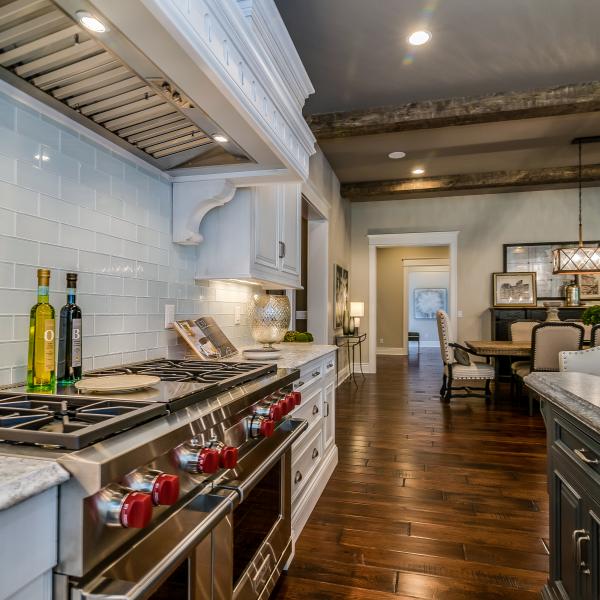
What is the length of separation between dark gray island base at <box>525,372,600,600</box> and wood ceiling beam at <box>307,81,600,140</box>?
3.30m

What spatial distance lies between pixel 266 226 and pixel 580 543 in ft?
6.54

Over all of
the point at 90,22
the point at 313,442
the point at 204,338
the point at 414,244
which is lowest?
the point at 313,442

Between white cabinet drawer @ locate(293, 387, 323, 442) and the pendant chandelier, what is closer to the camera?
white cabinet drawer @ locate(293, 387, 323, 442)

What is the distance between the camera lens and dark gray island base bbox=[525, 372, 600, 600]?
1198 millimetres

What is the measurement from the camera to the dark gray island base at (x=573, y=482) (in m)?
1.20

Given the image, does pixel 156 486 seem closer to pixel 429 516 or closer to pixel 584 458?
pixel 584 458

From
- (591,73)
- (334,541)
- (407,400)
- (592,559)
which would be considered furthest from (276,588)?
(591,73)

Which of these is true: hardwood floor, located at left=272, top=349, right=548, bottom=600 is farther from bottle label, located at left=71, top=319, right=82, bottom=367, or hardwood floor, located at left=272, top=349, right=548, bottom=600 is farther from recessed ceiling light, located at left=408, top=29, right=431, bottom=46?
recessed ceiling light, located at left=408, top=29, right=431, bottom=46

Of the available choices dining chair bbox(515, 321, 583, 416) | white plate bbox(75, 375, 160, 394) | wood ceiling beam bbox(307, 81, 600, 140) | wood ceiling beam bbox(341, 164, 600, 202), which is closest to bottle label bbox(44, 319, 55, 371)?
white plate bbox(75, 375, 160, 394)

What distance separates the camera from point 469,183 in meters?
6.66

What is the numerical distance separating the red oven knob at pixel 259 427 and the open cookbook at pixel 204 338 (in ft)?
2.46

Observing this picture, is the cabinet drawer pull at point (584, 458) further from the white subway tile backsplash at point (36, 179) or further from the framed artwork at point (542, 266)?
the framed artwork at point (542, 266)

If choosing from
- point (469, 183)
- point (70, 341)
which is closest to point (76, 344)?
point (70, 341)

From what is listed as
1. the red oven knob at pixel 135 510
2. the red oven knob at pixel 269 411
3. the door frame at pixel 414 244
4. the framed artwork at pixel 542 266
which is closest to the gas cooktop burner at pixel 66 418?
the red oven knob at pixel 135 510
